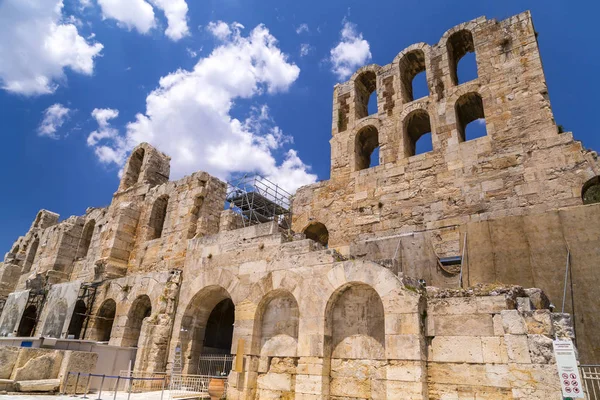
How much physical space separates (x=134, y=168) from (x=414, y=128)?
1453cm

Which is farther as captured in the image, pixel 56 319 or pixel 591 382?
pixel 56 319

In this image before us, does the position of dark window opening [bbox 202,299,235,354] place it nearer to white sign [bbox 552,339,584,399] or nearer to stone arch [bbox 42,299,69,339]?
stone arch [bbox 42,299,69,339]

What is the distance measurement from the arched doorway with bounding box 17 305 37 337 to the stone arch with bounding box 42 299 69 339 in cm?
215

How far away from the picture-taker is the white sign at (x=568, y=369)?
6349mm

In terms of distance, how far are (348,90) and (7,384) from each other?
14.7m

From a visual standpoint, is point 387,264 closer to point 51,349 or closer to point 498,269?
point 498,269

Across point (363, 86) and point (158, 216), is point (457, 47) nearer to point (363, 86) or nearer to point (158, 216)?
point (363, 86)

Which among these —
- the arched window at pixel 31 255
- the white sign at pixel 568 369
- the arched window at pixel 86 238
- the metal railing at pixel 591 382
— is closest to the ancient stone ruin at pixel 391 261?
the white sign at pixel 568 369

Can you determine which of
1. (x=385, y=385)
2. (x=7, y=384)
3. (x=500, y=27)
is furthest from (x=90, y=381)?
(x=500, y=27)

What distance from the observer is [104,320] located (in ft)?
54.1

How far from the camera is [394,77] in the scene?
15.9 metres

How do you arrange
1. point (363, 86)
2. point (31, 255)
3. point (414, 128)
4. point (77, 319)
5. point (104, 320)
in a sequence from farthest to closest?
point (31, 255)
point (363, 86)
point (77, 319)
point (104, 320)
point (414, 128)

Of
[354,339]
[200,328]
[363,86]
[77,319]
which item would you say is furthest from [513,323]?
[77,319]

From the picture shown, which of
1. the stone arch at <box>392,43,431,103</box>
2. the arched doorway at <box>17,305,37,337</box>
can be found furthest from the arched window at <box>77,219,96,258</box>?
the stone arch at <box>392,43,431,103</box>
